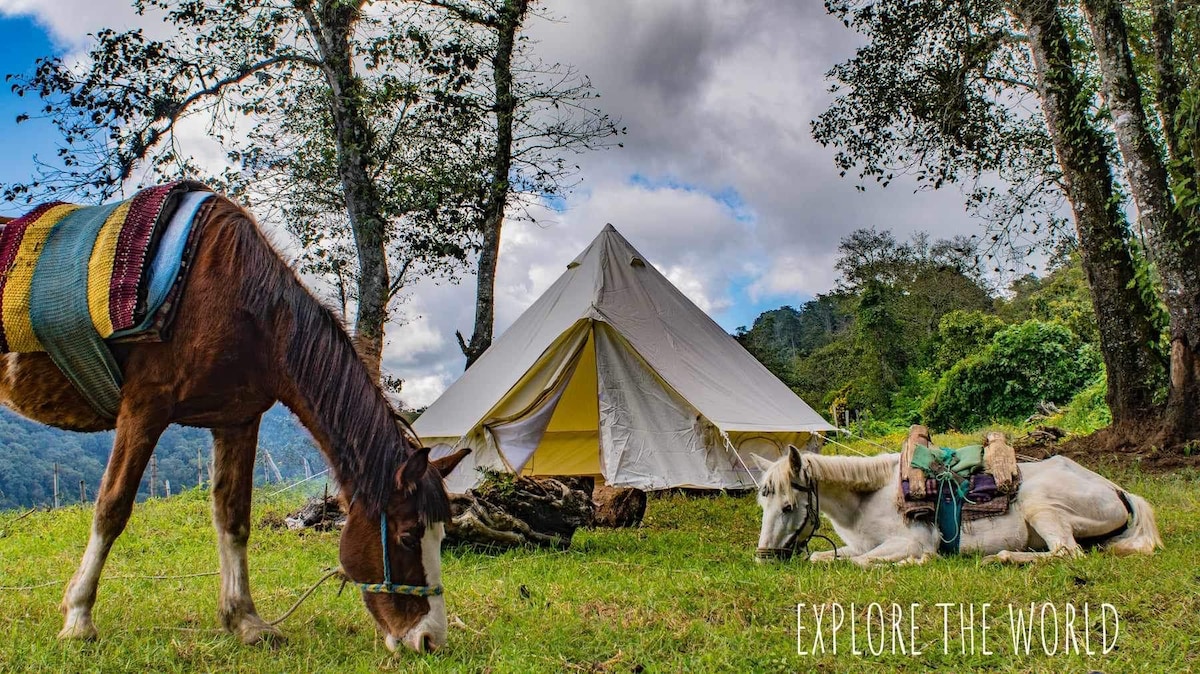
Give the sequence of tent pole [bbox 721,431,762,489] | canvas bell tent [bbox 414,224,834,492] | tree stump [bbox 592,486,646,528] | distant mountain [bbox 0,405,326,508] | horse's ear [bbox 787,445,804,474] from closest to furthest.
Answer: horse's ear [bbox 787,445,804,474] → tent pole [bbox 721,431,762,489] → canvas bell tent [bbox 414,224,834,492] → tree stump [bbox 592,486,646,528] → distant mountain [bbox 0,405,326,508]

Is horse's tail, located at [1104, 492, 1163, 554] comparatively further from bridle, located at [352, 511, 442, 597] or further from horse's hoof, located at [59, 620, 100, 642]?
horse's hoof, located at [59, 620, 100, 642]

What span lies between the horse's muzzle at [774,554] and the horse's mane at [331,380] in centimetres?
236

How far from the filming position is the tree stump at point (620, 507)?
7094 millimetres

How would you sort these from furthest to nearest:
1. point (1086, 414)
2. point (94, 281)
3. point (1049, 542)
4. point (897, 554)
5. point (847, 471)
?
point (1086, 414) → point (847, 471) → point (897, 554) → point (1049, 542) → point (94, 281)

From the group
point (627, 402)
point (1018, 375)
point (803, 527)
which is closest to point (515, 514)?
point (627, 402)

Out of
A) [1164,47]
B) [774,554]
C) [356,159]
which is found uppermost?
[1164,47]

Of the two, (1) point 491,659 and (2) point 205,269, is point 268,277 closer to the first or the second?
(2) point 205,269

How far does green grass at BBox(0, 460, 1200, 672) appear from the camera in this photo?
279 cm

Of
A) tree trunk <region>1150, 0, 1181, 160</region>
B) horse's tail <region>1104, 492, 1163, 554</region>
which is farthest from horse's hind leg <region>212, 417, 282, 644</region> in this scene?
tree trunk <region>1150, 0, 1181, 160</region>

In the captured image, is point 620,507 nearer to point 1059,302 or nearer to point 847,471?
point 847,471

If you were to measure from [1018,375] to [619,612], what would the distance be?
2079 centimetres

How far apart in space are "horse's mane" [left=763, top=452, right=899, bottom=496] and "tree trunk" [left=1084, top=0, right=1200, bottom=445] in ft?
16.5

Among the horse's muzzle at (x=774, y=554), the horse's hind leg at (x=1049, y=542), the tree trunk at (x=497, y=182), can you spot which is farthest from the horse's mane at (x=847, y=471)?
the tree trunk at (x=497, y=182)

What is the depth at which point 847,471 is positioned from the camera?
4.75 m
